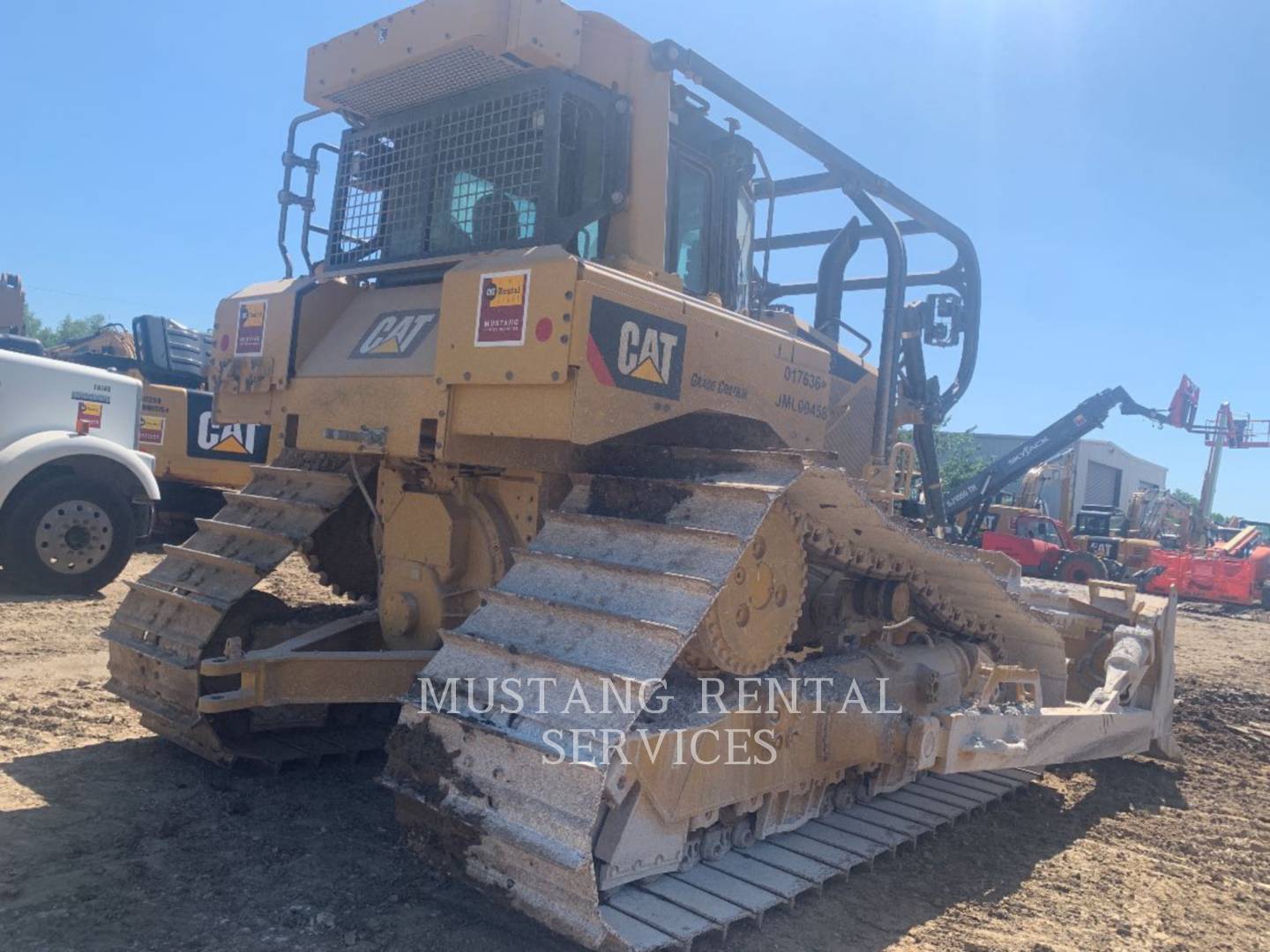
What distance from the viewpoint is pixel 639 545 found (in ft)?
10.4

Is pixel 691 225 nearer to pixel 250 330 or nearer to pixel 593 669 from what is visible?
pixel 250 330

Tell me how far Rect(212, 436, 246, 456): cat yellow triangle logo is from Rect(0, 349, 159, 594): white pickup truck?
2719 mm

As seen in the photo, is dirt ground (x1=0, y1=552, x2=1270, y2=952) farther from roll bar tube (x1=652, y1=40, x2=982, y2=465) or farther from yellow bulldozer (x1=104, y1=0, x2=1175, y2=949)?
roll bar tube (x1=652, y1=40, x2=982, y2=465)

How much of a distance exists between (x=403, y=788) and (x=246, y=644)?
1.81 m

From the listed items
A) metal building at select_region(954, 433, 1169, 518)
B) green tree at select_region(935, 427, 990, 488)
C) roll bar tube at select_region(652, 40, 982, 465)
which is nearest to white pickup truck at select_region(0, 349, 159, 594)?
roll bar tube at select_region(652, 40, 982, 465)

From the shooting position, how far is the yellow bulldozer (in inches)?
117

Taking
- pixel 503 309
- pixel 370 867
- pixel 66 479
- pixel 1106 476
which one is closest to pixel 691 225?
pixel 503 309

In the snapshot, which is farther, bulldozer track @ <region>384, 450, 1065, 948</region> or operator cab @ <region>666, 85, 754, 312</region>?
operator cab @ <region>666, 85, 754, 312</region>

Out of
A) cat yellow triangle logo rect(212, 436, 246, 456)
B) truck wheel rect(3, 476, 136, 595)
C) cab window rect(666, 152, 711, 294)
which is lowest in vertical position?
truck wheel rect(3, 476, 136, 595)

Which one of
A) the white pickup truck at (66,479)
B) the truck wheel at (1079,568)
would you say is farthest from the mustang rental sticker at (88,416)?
the truck wheel at (1079,568)

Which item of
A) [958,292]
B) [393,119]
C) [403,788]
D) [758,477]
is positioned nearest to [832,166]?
[958,292]

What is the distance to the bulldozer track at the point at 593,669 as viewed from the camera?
107 inches

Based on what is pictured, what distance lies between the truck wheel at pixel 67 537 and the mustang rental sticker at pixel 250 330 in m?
4.44

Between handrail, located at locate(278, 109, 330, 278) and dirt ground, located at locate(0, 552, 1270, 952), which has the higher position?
handrail, located at locate(278, 109, 330, 278)
